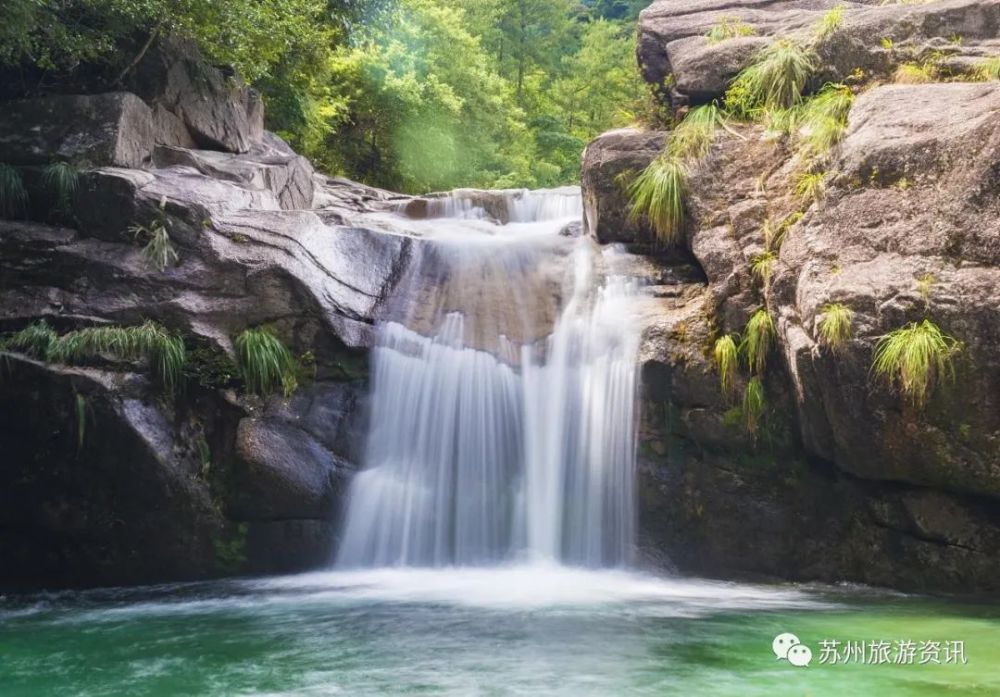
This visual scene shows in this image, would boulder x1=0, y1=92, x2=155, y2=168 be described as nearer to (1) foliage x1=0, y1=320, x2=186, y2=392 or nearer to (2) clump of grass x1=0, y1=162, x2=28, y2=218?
(2) clump of grass x1=0, y1=162, x2=28, y2=218

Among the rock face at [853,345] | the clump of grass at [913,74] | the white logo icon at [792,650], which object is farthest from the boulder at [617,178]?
the white logo icon at [792,650]

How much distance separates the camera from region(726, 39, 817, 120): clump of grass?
10.1 m

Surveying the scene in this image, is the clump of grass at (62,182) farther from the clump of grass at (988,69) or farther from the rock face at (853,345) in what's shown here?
the clump of grass at (988,69)

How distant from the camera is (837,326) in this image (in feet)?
24.1

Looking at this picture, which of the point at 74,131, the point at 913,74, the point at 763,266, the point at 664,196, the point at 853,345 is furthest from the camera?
the point at 74,131

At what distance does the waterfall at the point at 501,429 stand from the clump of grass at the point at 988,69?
397 cm

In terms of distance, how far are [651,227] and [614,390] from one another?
2.23m

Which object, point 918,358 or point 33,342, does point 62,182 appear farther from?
point 918,358

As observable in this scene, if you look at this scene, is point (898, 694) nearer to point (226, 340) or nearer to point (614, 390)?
point (614, 390)

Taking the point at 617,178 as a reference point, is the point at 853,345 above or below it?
below

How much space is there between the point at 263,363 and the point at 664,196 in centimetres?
452

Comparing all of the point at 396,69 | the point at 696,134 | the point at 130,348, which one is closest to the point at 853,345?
the point at 696,134

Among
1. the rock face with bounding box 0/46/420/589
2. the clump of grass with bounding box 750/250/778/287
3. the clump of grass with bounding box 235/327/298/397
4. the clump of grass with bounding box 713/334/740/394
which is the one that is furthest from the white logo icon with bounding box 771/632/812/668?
the clump of grass with bounding box 235/327/298/397

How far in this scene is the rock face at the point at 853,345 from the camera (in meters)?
7.18
